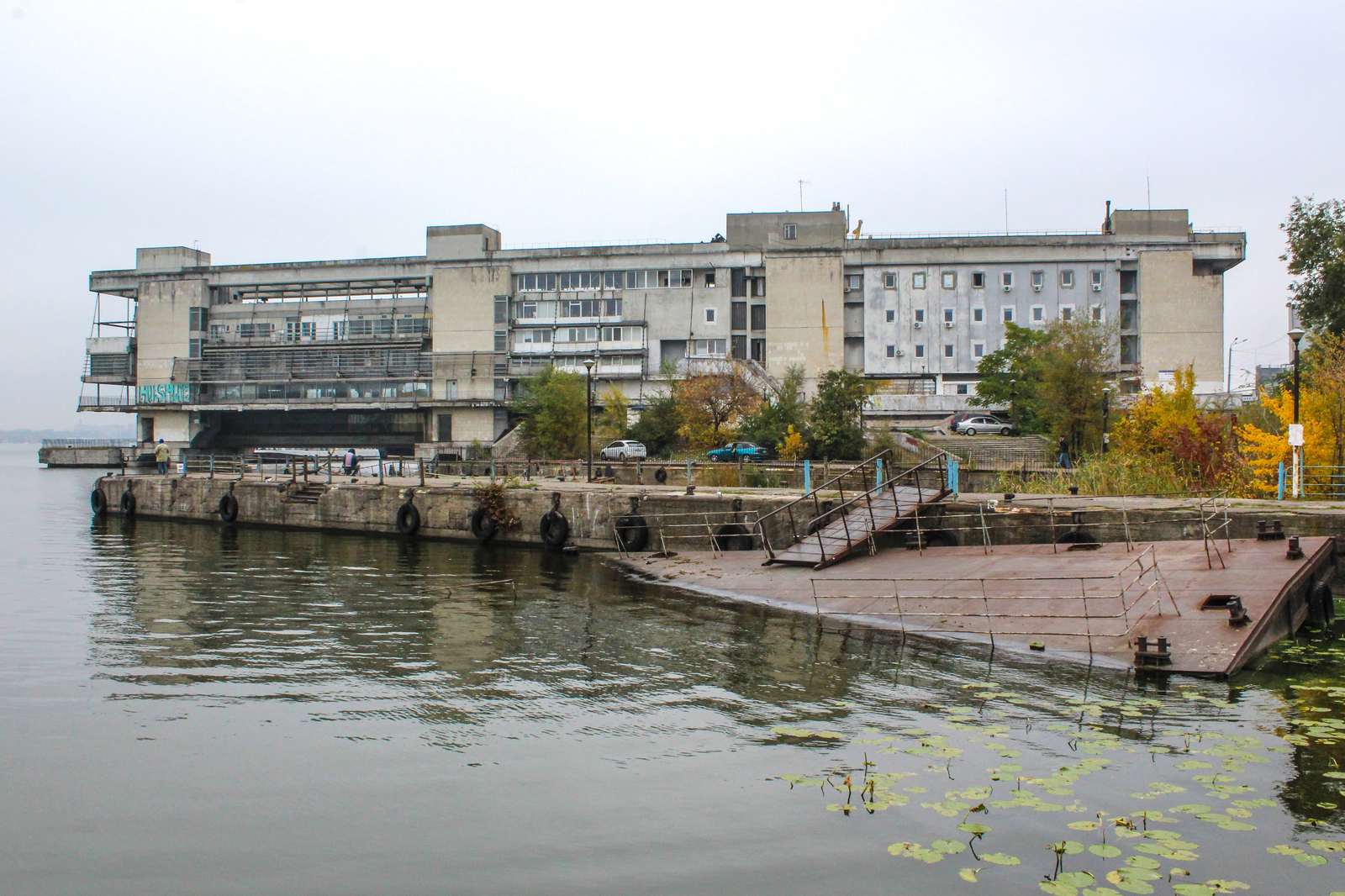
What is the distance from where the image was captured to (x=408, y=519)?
1654 inches

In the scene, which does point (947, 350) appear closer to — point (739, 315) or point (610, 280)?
point (739, 315)

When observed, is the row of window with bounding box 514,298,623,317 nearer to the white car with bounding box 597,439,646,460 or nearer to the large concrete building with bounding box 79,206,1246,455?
the large concrete building with bounding box 79,206,1246,455

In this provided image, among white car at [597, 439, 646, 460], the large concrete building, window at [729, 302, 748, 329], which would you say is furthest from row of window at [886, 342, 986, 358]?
white car at [597, 439, 646, 460]

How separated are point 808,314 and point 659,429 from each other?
2440 centimetres

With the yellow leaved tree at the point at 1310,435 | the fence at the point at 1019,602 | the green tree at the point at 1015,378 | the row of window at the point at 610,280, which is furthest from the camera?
the row of window at the point at 610,280

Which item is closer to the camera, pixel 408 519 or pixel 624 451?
pixel 408 519

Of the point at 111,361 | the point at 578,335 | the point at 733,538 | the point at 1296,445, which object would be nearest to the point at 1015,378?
the point at 578,335

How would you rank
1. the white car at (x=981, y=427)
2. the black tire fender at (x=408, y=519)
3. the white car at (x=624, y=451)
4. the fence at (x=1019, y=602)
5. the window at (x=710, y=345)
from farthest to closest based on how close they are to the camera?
the window at (x=710, y=345)
the white car at (x=981, y=427)
the white car at (x=624, y=451)
the black tire fender at (x=408, y=519)
the fence at (x=1019, y=602)

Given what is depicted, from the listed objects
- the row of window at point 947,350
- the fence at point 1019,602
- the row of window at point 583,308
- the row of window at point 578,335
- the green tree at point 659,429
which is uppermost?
the row of window at point 583,308

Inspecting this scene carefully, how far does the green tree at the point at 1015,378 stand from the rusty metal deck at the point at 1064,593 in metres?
42.7

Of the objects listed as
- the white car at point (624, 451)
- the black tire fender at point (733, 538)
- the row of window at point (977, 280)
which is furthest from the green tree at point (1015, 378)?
the black tire fender at point (733, 538)

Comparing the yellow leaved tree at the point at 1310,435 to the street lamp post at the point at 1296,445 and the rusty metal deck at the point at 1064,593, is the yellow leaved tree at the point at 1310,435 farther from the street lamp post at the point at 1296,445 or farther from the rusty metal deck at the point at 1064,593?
the rusty metal deck at the point at 1064,593

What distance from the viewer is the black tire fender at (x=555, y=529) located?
120ft

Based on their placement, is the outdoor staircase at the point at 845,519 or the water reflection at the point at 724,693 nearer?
the water reflection at the point at 724,693
